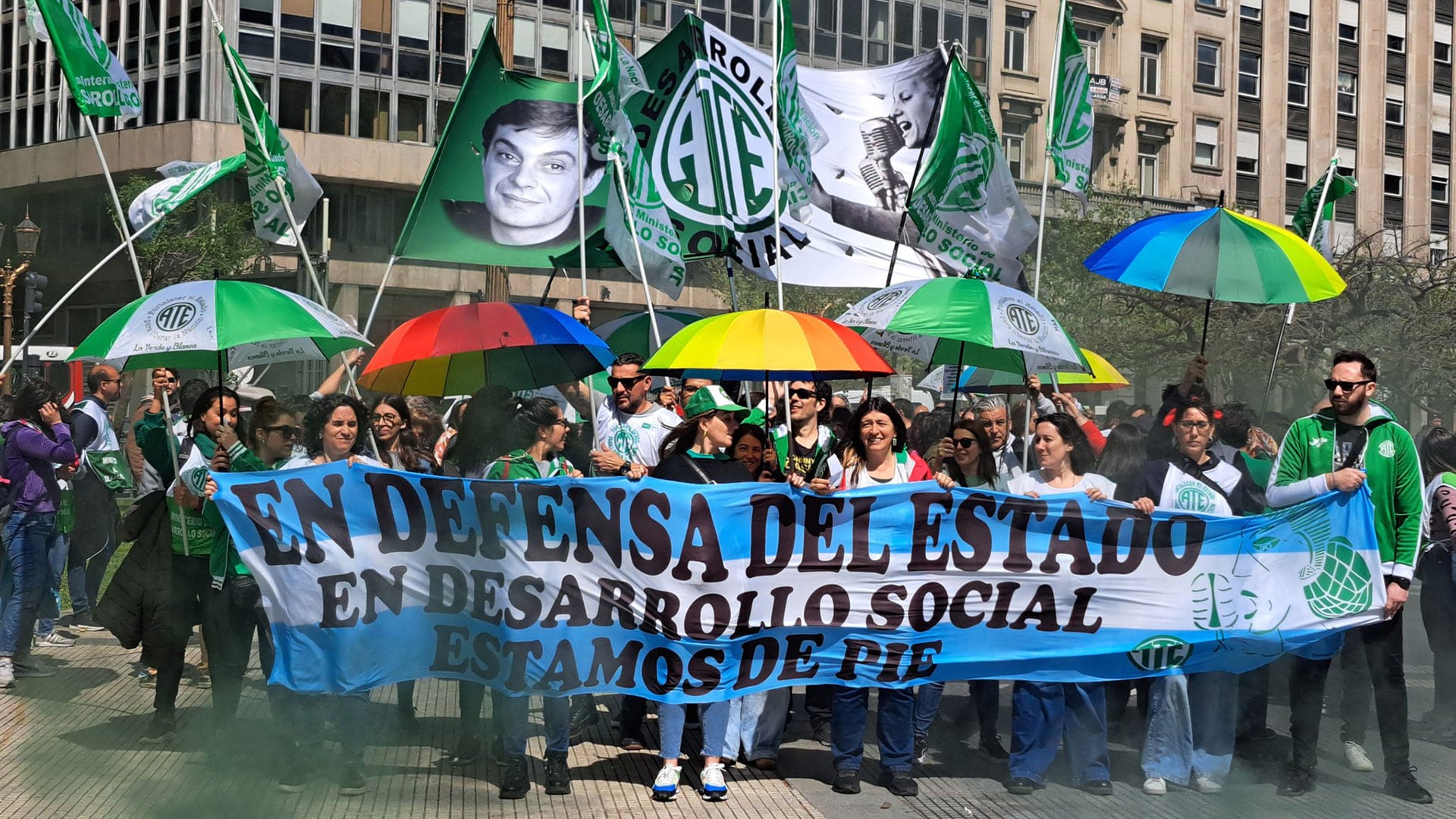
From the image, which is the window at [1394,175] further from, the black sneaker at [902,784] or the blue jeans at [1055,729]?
the black sneaker at [902,784]

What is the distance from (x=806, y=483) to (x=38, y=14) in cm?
530

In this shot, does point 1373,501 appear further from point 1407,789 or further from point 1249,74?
point 1249,74

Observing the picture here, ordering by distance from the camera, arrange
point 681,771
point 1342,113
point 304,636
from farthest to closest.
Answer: point 1342,113, point 681,771, point 304,636

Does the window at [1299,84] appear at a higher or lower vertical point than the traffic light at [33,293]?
higher

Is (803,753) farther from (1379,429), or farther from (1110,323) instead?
(1110,323)

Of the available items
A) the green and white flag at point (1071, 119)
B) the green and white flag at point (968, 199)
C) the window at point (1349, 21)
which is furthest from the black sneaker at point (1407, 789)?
the window at point (1349, 21)

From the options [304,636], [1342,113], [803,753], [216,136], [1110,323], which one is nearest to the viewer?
[304,636]

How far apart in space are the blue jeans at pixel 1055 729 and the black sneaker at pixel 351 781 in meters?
2.74

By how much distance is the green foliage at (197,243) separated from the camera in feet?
103

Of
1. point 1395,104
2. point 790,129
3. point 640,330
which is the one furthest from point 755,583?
point 1395,104

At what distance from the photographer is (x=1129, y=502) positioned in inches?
272

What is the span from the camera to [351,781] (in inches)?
243

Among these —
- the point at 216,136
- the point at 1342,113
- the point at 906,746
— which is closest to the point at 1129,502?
the point at 906,746

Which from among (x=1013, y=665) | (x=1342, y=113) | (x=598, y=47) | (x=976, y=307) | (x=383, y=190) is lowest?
(x=1013, y=665)
